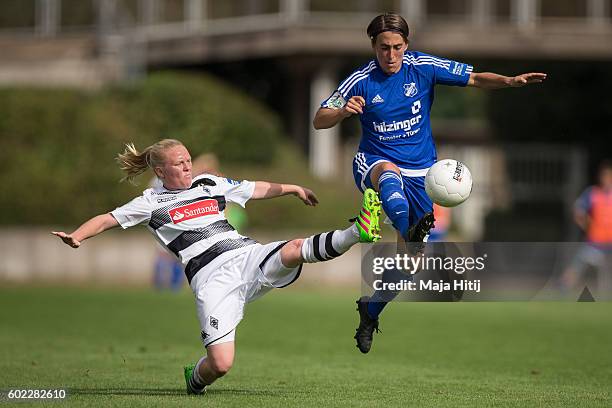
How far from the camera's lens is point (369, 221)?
787cm

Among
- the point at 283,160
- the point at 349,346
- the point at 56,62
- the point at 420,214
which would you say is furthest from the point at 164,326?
the point at 56,62

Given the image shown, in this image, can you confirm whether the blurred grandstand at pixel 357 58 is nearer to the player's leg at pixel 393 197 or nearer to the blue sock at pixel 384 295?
the blue sock at pixel 384 295

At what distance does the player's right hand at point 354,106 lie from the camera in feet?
27.8

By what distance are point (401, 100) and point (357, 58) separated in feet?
60.7

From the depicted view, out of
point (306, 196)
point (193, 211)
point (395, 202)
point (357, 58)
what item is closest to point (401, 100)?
point (395, 202)

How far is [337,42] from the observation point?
26484mm

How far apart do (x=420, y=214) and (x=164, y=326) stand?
20.2 feet

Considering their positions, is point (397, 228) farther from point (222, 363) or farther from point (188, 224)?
point (222, 363)

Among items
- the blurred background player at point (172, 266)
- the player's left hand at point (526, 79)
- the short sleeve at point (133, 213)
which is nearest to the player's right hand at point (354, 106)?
the player's left hand at point (526, 79)

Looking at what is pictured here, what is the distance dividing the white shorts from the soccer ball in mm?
1321

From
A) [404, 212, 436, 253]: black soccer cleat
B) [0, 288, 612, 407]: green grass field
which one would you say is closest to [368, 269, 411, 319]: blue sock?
[404, 212, 436, 253]: black soccer cleat

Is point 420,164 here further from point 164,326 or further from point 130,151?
point 164,326

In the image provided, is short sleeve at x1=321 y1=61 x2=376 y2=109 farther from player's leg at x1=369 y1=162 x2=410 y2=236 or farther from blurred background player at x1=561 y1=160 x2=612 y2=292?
blurred background player at x1=561 y1=160 x2=612 y2=292

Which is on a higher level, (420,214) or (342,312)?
(420,214)
